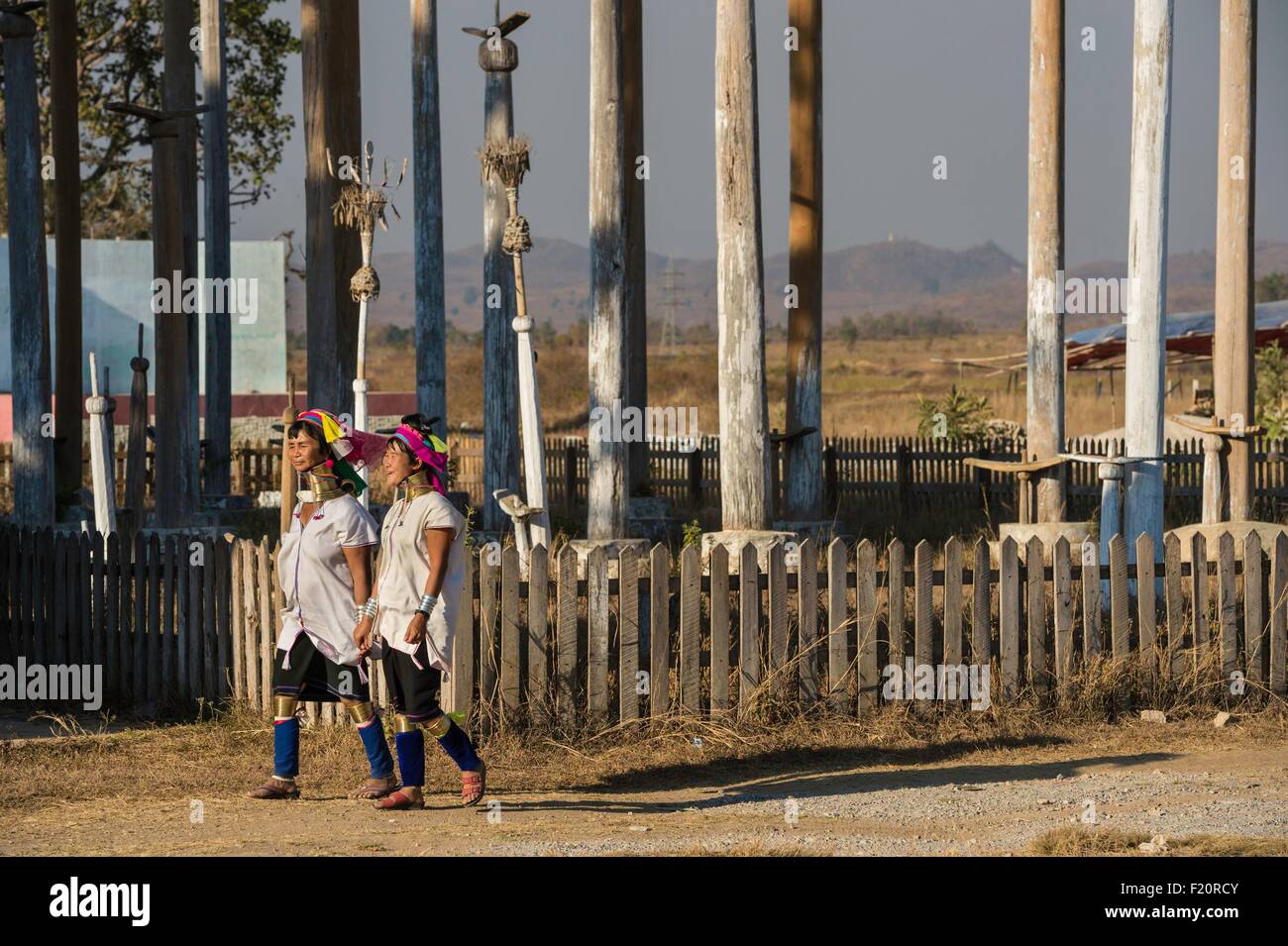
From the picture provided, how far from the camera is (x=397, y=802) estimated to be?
7.79 m

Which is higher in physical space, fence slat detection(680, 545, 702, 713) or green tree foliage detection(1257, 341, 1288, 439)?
green tree foliage detection(1257, 341, 1288, 439)

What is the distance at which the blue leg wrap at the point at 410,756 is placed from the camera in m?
7.79

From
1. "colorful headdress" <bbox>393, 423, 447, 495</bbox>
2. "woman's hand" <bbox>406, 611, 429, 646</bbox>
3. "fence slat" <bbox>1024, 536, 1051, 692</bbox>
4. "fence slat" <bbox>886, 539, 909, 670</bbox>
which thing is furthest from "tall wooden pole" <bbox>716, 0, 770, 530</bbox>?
"woman's hand" <bbox>406, 611, 429, 646</bbox>

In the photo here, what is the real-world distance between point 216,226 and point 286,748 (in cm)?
1274

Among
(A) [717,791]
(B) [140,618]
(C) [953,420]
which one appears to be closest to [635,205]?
(B) [140,618]

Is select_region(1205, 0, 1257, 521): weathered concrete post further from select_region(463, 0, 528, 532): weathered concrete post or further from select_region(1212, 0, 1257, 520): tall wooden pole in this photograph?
select_region(463, 0, 528, 532): weathered concrete post

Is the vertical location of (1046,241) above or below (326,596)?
above

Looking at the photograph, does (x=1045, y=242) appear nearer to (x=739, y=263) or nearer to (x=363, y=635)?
(x=739, y=263)

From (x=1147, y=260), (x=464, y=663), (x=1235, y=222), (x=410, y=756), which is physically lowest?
(x=410, y=756)

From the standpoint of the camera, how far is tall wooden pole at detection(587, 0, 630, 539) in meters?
12.5

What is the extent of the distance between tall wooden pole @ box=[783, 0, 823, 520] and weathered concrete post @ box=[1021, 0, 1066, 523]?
2826mm
